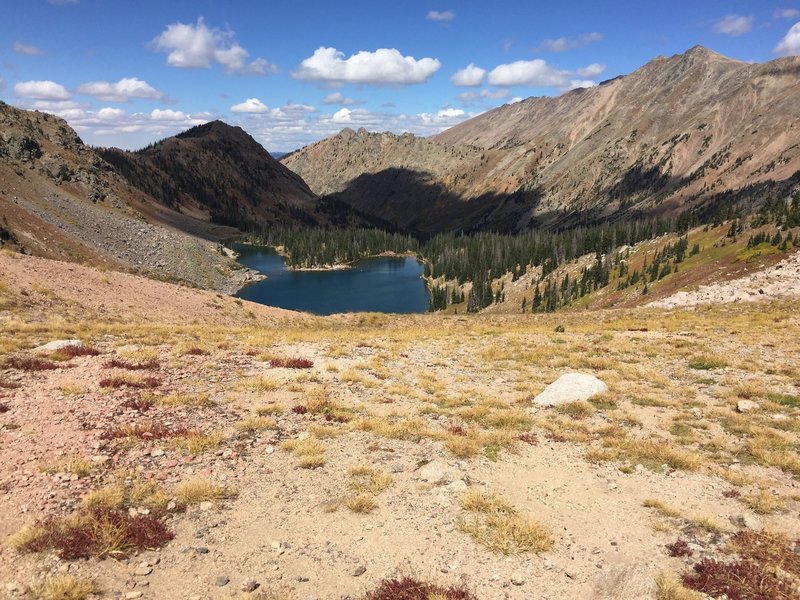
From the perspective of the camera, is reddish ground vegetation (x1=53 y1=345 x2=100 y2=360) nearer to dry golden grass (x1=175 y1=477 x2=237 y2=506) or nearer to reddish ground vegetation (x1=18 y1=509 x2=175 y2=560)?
dry golden grass (x1=175 y1=477 x2=237 y2=506)

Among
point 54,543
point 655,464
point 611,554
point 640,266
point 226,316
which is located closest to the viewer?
point 54,543

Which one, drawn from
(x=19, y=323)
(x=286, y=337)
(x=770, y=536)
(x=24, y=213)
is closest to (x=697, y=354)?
(x=770, y=536)

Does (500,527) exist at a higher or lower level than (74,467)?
lower

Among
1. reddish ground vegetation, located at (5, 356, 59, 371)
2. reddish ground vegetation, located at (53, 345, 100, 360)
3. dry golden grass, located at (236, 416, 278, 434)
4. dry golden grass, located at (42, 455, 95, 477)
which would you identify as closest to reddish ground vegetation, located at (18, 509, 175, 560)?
dry golden grass, located at (42, 455, 95, 477)

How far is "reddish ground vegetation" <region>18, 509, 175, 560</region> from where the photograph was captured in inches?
361

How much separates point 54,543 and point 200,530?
8.98 ft

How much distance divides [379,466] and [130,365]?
1344cm

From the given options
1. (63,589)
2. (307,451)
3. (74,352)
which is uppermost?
(74,352)

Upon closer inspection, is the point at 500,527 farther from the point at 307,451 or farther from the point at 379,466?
the point at 307,451

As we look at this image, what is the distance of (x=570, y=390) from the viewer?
2028 cm

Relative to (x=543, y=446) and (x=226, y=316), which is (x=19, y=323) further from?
(x=543, y=446)

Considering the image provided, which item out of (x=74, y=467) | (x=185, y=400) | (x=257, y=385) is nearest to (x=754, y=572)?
(x=74, y=467)

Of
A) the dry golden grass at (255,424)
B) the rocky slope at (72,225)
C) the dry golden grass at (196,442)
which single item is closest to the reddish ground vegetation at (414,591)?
the dry golden grass at (196,442)

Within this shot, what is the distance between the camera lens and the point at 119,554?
931 cm
